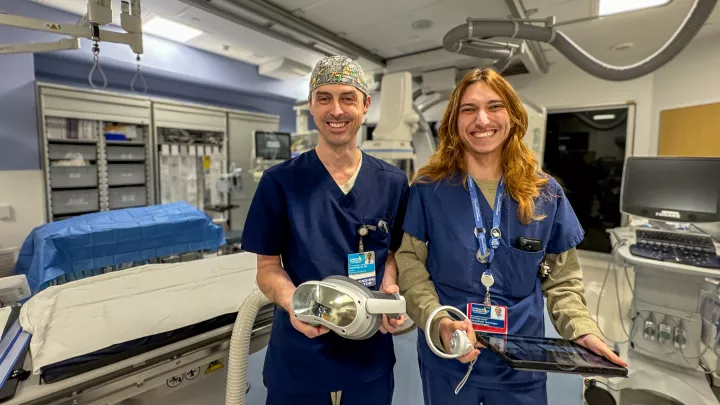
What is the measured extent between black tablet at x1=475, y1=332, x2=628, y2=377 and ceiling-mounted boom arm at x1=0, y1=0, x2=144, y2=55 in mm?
2370

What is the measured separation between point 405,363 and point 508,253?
1.49m

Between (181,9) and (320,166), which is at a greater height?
(181,9)

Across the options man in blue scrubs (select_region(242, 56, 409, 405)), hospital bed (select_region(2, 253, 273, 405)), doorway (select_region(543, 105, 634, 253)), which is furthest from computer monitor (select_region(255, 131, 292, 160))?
man in blue scrubs (select_region(242, 56, 409, 405))

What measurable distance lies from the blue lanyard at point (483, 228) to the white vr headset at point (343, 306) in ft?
1.12

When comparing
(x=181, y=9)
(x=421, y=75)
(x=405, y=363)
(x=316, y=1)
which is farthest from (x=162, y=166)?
(x=405, y=363)

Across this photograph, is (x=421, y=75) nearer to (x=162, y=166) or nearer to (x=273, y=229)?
(x=162, y=166)

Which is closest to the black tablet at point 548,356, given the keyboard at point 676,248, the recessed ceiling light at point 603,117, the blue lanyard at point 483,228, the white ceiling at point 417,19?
the blue lanyard at point 483,228

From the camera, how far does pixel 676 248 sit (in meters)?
2.40

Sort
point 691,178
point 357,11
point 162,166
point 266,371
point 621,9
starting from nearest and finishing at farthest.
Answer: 1. point 266,371
2. point 691,178
3. point 621,9
4. point 357,11
5. point 162,166

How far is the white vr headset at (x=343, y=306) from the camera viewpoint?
36.9 inches

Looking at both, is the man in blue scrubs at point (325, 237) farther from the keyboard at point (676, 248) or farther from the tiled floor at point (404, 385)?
the keyboard at point (676, 248)

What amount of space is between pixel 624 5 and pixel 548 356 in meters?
3.64

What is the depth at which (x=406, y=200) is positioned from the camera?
1.33 metres

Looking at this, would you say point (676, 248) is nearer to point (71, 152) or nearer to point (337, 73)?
point (337, 73)
